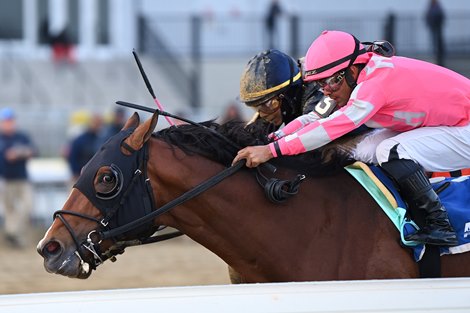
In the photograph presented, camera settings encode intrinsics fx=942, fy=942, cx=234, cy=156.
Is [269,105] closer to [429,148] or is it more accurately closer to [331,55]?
[331,55]

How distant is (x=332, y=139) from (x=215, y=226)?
2.45ft

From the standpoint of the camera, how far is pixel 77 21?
20.3 metres

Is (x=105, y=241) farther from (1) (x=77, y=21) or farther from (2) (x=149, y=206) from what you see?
(1) (x=77, y=21)

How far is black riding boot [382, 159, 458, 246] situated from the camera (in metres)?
4.69

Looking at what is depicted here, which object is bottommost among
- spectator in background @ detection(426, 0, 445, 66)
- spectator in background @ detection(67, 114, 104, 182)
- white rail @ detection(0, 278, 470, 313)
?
spectator in background @ detection(67, 114, 104, 182)

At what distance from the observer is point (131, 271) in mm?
10773

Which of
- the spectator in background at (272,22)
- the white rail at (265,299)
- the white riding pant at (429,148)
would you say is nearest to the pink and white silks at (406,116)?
the white riding pant at (429,148)

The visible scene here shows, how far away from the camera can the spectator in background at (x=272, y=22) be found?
19094 mm

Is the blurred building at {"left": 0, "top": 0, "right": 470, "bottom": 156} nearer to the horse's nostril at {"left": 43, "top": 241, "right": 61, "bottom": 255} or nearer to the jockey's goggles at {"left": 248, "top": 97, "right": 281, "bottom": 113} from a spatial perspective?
the jockey's goggles at {"left": 248, "top": 97, "right": 281, "bottom": 113}

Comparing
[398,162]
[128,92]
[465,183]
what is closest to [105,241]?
[398,162]

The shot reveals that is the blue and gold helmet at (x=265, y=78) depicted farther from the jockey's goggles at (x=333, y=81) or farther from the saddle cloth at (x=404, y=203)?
the saddle cloth at (x=404, y=203)

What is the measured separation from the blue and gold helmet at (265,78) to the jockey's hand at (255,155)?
1.31 ft

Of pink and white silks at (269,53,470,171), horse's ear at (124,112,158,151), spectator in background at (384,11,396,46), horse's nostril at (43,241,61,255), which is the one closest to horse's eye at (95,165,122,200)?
horse's ear at (124,112,158,151)

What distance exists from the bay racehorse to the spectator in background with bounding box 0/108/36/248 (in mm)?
8985
